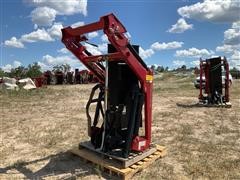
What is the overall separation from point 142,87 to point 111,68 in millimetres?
561

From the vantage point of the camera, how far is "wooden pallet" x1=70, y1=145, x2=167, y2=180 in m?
4.75

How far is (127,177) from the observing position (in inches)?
184

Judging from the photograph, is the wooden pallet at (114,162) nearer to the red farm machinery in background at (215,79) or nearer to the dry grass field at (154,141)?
the dry grass field at (154,141)

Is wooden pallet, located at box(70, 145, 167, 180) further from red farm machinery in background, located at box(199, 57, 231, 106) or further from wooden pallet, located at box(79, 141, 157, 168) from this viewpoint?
red farm machinery in background, located at box(199, 57, 231, 106)

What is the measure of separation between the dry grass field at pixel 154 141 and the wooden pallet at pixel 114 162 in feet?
0.33

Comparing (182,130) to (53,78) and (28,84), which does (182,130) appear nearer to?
(28,84)

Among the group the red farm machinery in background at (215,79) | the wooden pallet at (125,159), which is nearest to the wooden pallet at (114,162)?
the wooden pallet at (125,159)

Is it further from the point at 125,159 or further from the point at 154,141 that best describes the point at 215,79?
the point at 125,159

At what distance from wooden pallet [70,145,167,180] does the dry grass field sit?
0.10m

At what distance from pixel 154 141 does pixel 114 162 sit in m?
1.86

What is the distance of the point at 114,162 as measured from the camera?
16.7ft

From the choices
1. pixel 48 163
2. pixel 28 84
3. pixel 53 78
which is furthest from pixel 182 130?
pixel 53 78

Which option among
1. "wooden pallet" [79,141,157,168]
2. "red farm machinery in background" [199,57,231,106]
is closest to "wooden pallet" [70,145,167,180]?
"wooden pallet" [79,141,157,168]

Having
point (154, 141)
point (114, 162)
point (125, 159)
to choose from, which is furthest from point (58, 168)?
point (154, 141)
